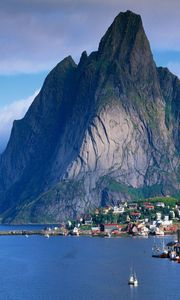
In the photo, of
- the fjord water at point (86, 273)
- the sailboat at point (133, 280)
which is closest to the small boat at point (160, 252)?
the fjord water at point (86, 273)

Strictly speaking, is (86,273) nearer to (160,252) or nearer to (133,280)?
(133,280)

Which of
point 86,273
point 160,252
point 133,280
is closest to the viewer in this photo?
point 133,280

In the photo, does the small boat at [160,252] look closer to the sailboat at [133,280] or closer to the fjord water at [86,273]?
the fjord water at [86,273]

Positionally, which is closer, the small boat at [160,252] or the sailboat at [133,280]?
the sailboat at [133,280]

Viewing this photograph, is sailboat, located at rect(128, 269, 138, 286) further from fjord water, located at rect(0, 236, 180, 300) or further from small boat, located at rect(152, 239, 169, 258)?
small boat, located at rect(152, 239, 169, 258)

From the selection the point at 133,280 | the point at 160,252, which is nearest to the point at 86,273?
the point at 133,280

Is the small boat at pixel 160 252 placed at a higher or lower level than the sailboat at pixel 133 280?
higher

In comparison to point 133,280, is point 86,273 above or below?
above

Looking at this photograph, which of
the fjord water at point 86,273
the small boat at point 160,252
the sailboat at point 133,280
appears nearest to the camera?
the fjord water at point 86,273
